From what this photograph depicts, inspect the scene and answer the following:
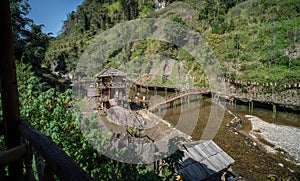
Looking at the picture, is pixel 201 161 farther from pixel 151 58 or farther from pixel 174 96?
pixel 151 58

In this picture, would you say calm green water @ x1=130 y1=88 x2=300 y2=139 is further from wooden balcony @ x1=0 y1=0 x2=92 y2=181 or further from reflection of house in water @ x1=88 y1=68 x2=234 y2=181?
wooden balcony @ x1=0 y1=0 x2=92 y2=181

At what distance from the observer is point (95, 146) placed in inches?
119

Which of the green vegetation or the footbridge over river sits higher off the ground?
the green vegetation

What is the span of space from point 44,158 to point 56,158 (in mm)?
174

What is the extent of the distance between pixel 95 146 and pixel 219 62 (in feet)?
88.5

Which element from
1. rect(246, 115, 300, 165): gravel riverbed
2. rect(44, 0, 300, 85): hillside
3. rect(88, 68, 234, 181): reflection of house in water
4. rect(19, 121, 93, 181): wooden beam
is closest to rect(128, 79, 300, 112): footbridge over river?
rect(44, 0, 300, 85): hillside

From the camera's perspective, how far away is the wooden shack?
1609cm

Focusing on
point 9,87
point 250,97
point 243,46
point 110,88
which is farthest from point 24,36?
point 243,46

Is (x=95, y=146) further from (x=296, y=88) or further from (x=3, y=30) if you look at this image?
(x=296, y=88)

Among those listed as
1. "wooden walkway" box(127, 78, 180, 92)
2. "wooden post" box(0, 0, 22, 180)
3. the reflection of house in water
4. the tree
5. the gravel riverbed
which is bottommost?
the gravel riverbed

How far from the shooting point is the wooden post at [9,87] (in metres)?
1.39

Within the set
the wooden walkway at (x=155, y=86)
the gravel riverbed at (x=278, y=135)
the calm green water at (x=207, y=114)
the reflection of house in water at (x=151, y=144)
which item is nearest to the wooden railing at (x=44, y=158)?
the reflection of house in water at (x=151, y=144)

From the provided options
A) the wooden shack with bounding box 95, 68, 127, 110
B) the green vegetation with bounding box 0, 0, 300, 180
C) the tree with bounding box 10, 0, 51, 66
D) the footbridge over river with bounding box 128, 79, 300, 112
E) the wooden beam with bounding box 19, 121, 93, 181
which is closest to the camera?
the wooden beam with bounding box 19, 121, 93, 181

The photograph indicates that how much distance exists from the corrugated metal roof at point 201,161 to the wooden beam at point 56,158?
14.7 ft
